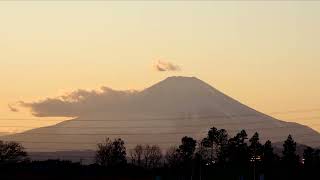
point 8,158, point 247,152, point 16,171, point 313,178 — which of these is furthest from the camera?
point 247,152

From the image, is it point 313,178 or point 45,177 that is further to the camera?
point 313,178

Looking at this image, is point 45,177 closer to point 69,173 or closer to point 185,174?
point 69,173

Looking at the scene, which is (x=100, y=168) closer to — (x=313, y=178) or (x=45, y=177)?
(x=45, y=177)

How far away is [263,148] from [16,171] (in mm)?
96556

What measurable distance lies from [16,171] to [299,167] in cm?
4628

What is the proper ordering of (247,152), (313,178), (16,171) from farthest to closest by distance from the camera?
1. (247,152)
2. (313,178)
3. (16,171)

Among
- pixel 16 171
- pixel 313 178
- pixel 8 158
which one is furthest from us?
pixel 8 158

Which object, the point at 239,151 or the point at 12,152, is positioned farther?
the point at 239,151

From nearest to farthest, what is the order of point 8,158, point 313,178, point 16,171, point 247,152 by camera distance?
point 16,171
point 313,178
point 8,158
point 247,152

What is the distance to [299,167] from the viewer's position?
128 metres

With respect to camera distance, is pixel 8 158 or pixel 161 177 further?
pixel 8 158

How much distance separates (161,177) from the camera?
4412 inches

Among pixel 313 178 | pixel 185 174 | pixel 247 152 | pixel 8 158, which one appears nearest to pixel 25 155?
pixel 8 158

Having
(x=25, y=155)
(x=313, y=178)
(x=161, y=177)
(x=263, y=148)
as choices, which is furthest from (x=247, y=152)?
(x=161, y=177)
